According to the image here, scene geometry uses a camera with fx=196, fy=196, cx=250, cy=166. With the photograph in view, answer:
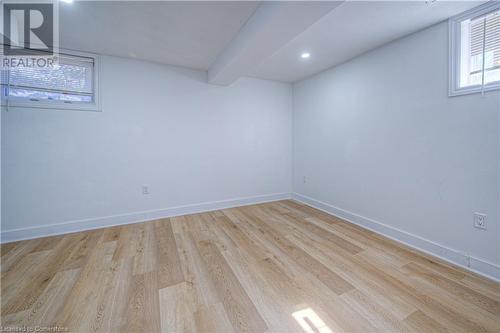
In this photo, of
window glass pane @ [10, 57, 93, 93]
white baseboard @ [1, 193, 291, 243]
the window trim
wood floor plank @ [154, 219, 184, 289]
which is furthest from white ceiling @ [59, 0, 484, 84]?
Result: wood floor plank @ [154, 219, 184, 289]

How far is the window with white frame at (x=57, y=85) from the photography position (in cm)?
237

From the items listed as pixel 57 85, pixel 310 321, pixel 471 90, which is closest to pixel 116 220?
pixel 57 85

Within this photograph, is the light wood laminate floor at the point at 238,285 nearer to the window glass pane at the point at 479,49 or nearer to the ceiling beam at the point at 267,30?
the window glass pane at the point at 479,49

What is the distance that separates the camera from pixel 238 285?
1643 millimetres

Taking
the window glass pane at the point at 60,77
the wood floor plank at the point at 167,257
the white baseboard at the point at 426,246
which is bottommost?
the wood floor plank at the point at 167,257

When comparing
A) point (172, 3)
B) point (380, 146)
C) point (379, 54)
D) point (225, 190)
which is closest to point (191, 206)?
point (225, 190)

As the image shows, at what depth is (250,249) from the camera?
2209mm

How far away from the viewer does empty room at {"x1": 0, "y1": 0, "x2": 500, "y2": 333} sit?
1.48 meters

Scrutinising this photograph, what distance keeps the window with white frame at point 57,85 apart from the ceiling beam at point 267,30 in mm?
1802

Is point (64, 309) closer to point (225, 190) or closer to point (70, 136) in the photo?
point (70, 136)

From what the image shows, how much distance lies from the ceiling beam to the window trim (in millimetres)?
1670

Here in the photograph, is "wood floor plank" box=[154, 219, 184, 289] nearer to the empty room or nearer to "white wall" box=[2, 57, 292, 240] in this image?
the empty room

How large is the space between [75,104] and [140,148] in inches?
36.7

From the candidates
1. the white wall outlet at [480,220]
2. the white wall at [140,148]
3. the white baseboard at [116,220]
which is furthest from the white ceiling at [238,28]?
the white baseboard at [116,220]
